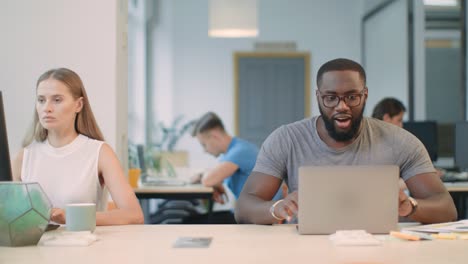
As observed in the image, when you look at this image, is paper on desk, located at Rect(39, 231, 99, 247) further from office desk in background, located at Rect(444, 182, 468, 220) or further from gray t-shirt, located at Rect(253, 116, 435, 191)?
office desk in background, located at Rect(444, 182, 468, 220)

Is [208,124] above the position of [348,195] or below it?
above

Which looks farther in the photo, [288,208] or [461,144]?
[461,144]

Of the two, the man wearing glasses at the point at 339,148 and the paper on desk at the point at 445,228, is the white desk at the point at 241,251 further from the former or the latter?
the man wearing glasses at the point at 339,148

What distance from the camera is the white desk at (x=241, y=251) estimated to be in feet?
6.42

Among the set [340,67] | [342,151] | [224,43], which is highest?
[224,43]

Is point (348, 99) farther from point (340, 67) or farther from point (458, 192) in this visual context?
point (458, 192)

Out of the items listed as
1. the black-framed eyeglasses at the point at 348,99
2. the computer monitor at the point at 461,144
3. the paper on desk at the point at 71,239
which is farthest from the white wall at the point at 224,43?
the paper on desk at the point at 71,239

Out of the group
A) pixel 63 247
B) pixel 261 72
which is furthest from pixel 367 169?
pixel 261 72

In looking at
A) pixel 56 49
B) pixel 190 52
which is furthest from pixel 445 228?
pixel 190 52

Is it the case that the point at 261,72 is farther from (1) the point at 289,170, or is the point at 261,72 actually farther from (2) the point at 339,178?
(2) the point at 339,178

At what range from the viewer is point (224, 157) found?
17.2ft

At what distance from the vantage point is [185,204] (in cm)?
590

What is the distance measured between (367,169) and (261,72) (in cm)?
824

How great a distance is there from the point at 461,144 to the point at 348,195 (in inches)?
119
